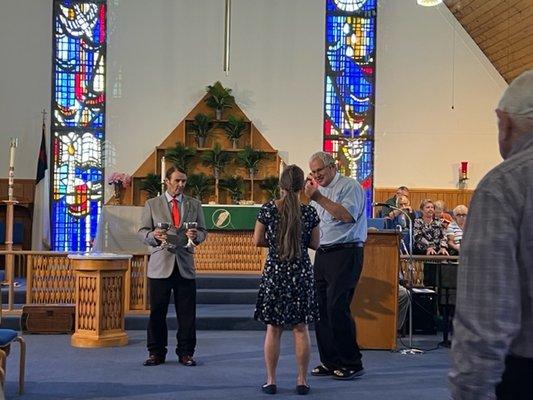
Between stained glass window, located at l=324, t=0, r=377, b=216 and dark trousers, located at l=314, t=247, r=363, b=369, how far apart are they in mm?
6686

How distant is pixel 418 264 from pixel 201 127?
443 cm

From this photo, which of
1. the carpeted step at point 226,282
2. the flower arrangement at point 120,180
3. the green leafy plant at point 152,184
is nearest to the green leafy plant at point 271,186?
the green leafy plant at point 152,184

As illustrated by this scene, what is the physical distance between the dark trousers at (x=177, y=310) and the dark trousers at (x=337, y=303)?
0.96 metres

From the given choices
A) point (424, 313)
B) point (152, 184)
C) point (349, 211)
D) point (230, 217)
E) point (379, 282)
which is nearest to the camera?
point (349, 211)

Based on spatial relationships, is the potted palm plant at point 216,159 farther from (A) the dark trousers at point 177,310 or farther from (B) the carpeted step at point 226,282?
(A) the dark trousers at point 177,310

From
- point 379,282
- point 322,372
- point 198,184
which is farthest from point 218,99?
point 322,372

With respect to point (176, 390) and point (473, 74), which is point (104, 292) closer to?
point (176, 390)

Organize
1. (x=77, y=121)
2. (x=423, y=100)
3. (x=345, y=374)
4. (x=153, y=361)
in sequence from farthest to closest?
(x=423, y=100), (x=77, y=121), (x=153, y=361), (x=345, y=374)

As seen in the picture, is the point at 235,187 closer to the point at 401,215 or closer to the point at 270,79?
the point at 270,79

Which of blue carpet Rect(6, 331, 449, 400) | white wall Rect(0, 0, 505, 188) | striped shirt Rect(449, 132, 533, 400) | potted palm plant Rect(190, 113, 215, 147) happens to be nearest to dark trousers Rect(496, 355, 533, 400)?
striped shirt Rect(449, 132, 533, 400)

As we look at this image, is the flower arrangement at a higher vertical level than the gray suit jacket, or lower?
higher

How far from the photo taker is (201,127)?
33.5 feet

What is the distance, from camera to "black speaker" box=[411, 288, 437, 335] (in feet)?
21.5

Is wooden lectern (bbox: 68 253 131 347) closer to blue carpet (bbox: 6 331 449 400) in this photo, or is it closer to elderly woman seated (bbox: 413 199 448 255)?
blue carpet (bbox: 6 331 449 400)
